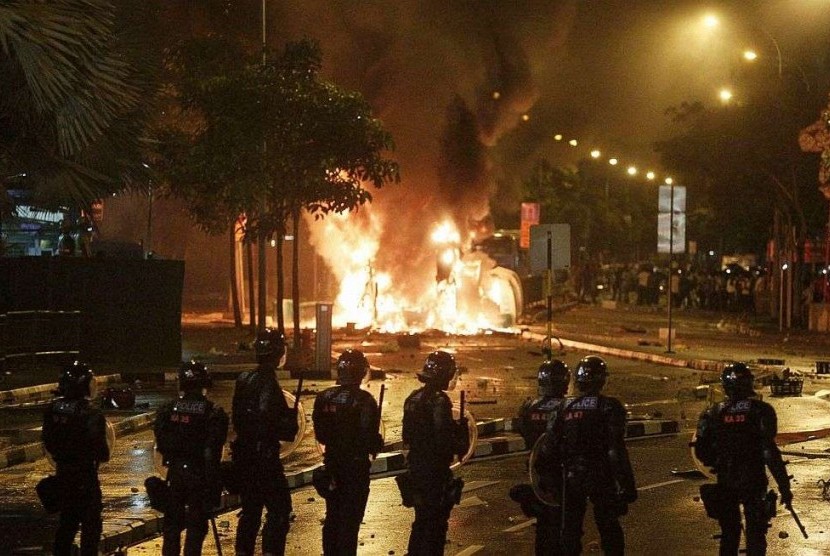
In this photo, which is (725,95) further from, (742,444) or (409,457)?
(409,457)

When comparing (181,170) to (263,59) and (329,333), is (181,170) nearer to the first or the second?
(263,59)

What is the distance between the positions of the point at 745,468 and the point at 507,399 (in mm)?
11565

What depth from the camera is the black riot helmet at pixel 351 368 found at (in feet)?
27.3

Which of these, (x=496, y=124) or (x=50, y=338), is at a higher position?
(x=496, y=124)

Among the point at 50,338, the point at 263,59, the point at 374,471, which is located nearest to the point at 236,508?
the point at 374,471

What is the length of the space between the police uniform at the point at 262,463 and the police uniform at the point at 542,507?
1.47m

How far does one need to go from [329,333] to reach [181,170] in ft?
14.6

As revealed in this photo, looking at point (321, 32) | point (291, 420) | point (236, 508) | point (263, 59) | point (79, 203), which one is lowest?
point (236, 508)

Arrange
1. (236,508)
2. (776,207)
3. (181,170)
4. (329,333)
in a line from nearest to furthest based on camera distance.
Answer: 1. (236,508)
2. (329,333)
3. (181,170)
4. (776,207)

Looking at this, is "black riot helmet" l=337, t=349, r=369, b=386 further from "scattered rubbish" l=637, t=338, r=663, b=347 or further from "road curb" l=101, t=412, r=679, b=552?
"scattered rubbish" l=637, t=338, r=663, b=347

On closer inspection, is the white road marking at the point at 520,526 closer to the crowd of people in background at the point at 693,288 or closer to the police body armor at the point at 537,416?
the police body armor at the point at 537,416

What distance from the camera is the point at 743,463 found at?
8125 mm

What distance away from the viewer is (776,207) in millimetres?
40906

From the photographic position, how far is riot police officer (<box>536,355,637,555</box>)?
25.8ft
